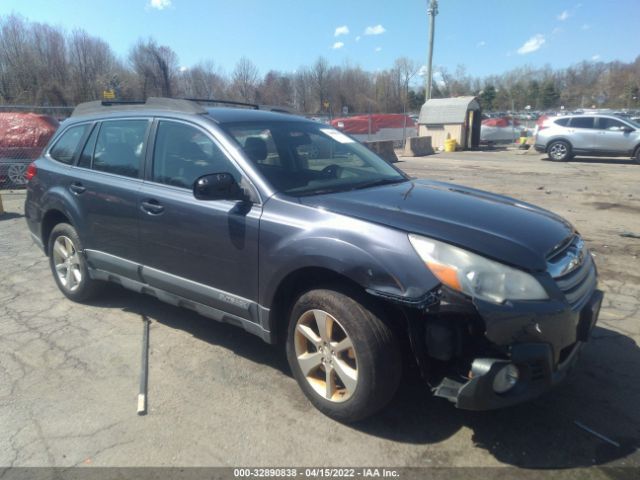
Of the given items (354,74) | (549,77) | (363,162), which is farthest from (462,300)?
(549,77)

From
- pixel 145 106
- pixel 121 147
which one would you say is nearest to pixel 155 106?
→ pixel 145 106

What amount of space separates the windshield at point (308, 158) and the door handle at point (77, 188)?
5.45 feet

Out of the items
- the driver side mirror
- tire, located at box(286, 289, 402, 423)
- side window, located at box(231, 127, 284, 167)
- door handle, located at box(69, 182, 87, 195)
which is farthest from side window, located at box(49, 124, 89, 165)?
tire, located at box(286, 289, 402, 423)

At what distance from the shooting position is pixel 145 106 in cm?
410

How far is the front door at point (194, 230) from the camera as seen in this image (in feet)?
10.4

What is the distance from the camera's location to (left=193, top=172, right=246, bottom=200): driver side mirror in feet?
9.91

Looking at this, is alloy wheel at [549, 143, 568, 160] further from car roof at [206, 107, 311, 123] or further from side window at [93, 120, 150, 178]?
side window at [93, 120, 150, 178]

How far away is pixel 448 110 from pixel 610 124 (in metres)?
8.64

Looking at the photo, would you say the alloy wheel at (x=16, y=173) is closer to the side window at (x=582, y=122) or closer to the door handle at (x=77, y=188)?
the door handle at (x=77, y=188)

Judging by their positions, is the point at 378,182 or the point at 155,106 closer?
the point at 378,182

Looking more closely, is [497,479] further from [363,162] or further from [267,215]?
[363,162]

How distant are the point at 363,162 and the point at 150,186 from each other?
1.71 metres

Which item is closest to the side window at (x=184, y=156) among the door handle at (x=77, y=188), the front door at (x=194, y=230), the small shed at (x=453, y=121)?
the front door at (x=194, y=230)

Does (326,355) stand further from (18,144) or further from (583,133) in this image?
(583,133)
